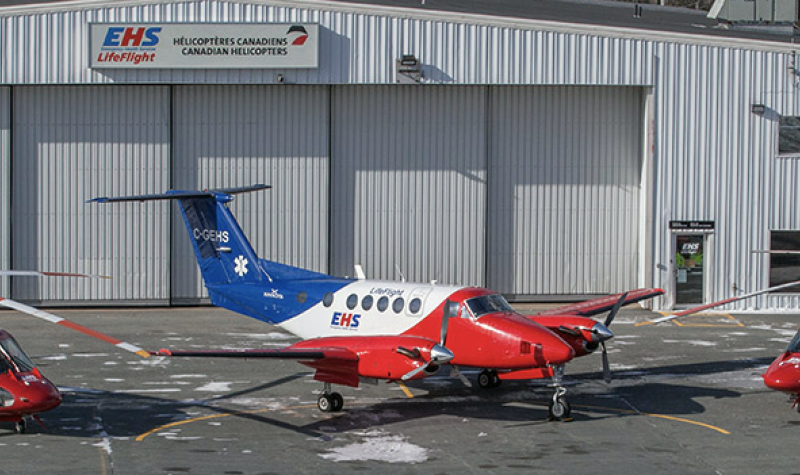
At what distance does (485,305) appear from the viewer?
19.1m

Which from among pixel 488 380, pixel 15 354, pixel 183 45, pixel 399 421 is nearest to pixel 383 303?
pixel 399 421

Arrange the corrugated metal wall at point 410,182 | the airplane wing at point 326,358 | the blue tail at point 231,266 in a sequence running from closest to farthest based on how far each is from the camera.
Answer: the airplane wing at point 326,358 → the blue tail at point 231,266 → the corrugated metal wall at point 410,182

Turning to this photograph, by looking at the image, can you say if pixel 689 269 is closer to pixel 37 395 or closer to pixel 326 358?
pixel 326 358

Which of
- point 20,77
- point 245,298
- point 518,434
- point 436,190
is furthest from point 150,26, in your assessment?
point 518,434

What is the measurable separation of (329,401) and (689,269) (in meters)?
17.7

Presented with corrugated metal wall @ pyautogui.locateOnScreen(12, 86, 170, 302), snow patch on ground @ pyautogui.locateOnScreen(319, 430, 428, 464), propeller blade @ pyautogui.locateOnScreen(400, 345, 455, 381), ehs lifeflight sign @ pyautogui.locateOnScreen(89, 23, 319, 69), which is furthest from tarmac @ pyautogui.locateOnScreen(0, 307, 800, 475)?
ehs lifeflight sign @ pyautogui.locateOnScreen(89, 23, 319, 69)

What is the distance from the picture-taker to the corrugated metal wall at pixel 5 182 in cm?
3188

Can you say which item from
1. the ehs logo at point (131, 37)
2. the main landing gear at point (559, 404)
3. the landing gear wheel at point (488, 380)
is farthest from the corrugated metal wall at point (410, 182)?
the main landing gear at point (559, 404)

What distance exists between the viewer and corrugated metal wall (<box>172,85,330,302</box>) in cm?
3247

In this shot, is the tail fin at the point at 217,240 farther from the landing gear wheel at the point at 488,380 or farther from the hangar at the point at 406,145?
the hangar at the point at 406,145

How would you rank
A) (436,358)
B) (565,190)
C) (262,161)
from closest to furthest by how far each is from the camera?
(436,358) < (262,161) < (565,190)

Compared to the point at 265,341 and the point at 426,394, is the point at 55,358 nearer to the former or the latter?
the point at 265,341

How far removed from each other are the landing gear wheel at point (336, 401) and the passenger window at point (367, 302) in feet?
7.07

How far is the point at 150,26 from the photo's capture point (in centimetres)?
3130
